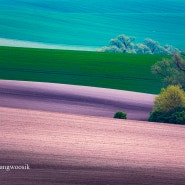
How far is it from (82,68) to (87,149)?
97.9 feet

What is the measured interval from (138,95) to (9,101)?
38.1 feet

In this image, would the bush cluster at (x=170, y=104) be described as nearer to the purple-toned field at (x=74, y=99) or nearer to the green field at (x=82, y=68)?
the purple-toned field at (x=74, y=99)

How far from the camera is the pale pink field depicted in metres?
13.5

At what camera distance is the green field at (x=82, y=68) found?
1652 inches

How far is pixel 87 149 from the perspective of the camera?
1697cm

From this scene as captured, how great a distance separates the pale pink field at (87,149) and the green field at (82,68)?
17.1 metres

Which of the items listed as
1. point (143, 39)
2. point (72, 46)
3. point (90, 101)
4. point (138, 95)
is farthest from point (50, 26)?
point (90, 101)

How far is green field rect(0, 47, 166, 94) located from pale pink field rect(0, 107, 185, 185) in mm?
17122
